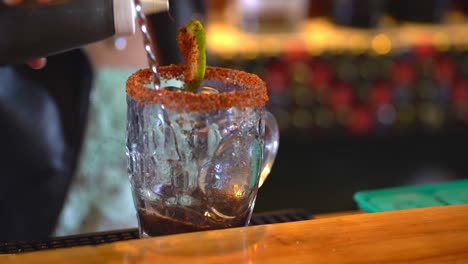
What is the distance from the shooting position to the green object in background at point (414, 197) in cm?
83

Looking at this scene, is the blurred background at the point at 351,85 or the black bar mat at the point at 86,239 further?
the blurred background at the point at 351,85

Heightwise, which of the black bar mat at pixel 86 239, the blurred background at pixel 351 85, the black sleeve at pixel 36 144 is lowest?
the blurred background at pixel 351 85

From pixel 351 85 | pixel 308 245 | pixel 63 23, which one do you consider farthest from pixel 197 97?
pixel 351 85

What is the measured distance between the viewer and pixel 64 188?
4.36ft

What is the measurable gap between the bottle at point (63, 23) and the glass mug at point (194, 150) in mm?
192

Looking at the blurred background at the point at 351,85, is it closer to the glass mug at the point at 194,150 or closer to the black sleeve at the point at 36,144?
the black sleeve at the point at 36,144

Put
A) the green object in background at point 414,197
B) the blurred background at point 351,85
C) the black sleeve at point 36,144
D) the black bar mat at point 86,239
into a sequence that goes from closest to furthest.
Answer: the black bar mat at point 86,239
the green object in background at point 414,197
the black sleeve at point 36,144
the blurred background at point 351,85

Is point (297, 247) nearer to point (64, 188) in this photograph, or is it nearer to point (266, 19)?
point (64, 188)

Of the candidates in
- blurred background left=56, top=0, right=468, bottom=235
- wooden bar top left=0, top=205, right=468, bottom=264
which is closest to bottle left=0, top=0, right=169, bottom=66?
wooden bar top left=0, top=205, right=468, bottom=264

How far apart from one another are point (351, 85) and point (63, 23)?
204cm

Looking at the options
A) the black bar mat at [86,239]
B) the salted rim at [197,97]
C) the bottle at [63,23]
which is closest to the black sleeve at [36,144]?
the bottle at [63,23]

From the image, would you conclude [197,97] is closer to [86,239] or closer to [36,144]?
[86,239]

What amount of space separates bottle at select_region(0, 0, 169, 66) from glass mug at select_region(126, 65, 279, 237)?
192mm

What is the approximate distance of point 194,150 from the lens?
0.62 meters
